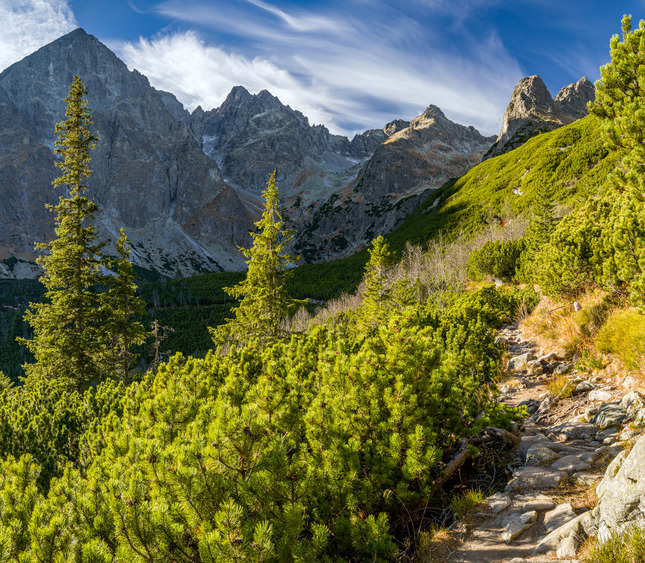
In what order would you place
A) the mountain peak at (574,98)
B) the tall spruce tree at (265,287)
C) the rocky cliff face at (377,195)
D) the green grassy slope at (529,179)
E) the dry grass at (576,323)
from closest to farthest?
the dry grass at (576,323), the tall spruce tree at (265,287), the green grassy slope at (529,179), the mountain peak at (574,98), the rocky cliff face at (377,195)

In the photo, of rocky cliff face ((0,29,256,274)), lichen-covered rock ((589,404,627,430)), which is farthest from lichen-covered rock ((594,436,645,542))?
rocky cliff face ((0,29,256,274))

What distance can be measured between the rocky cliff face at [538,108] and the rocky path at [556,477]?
137650 mm

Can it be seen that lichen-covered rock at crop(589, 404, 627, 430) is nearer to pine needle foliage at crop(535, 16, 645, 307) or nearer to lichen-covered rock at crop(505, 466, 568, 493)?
lichen-covered rock at crop(505, 466, 568, 493)

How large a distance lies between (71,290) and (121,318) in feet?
8.15

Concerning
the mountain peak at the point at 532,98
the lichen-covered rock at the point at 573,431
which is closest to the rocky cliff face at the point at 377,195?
the mountain peak at the point at 532,98

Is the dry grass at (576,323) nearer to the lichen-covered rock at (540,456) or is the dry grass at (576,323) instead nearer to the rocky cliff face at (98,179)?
the lichen-covered rock at (540,456)

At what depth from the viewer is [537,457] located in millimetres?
4605

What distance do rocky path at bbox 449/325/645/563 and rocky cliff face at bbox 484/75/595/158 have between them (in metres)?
138

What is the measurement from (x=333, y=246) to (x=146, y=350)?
125743 mm

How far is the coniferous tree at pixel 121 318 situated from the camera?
15258 mm

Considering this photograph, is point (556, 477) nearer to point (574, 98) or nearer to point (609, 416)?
point (609, 416)

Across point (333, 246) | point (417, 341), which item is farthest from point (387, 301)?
point (333, 246)

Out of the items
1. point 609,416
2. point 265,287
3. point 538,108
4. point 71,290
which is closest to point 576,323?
point 609,416

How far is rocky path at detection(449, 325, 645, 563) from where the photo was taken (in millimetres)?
3168
